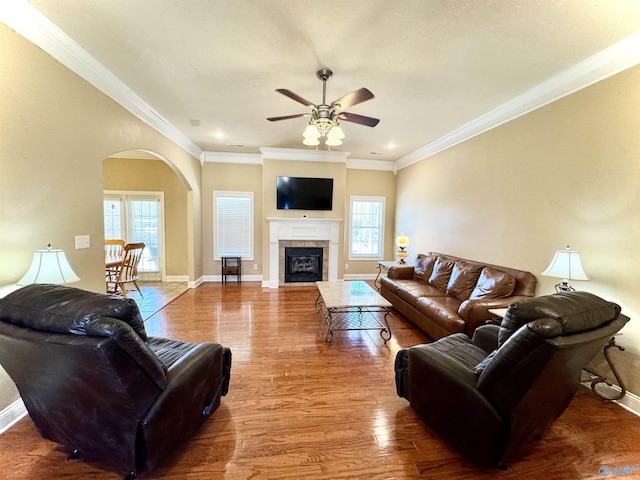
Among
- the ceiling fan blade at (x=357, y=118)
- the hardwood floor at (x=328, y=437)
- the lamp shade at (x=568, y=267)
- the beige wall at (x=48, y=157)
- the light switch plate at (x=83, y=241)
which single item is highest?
the ceiling fan blade at (x=357, y=118)

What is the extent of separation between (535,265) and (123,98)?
506 cm

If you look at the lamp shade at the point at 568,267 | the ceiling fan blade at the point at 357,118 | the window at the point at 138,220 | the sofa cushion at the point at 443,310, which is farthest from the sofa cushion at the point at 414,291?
the window at the point at 138,220

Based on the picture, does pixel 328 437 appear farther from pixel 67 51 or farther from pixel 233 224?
pixel 233 224

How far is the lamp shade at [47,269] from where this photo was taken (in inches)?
75.6

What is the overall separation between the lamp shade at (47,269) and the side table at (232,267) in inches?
161

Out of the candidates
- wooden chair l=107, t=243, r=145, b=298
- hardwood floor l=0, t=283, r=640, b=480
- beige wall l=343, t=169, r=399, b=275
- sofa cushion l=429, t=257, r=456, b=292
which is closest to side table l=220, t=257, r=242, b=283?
wooden chair l=107, t=243, r=145, b=298

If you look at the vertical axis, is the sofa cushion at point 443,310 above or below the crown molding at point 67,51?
below

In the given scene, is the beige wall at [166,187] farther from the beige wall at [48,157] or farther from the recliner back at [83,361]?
the recliner back at [83,361]

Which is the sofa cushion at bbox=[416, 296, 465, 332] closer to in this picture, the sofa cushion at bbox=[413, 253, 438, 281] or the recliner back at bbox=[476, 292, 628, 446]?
the sofa cushion at bbox=[413, 253, 438, 281]

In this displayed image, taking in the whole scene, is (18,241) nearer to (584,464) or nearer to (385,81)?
(385,81)

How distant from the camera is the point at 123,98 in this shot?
3.09m

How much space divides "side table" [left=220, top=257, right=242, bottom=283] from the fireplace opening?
3.50ft

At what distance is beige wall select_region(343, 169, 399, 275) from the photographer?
6641 millimetres

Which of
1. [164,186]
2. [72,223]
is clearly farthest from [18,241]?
[164,186]
